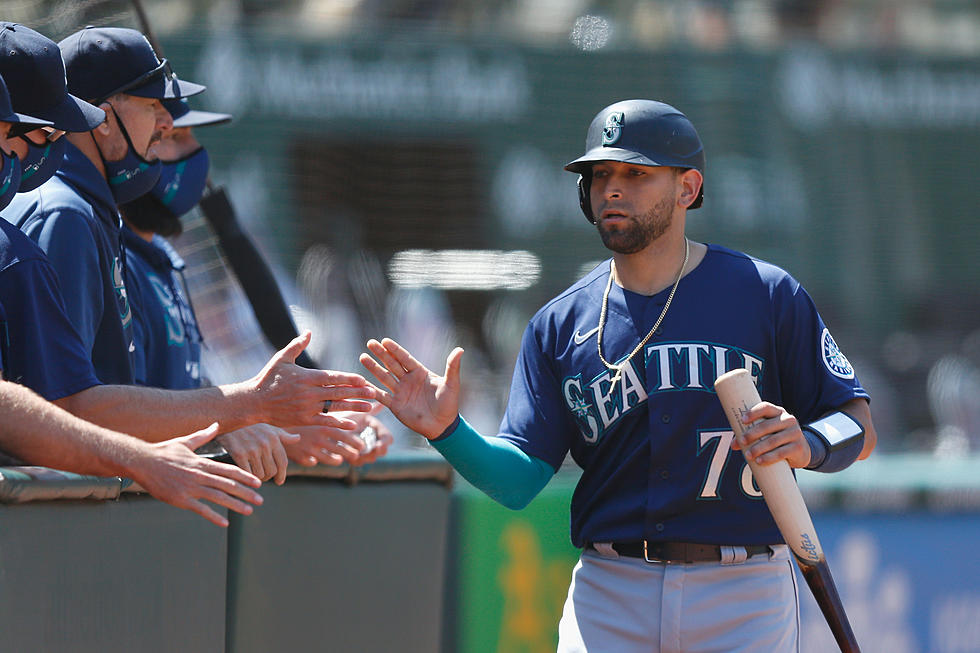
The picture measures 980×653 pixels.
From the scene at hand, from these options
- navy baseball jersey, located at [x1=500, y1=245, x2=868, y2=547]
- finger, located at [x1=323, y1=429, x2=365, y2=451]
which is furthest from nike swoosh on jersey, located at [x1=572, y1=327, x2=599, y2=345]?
finger, located at [x1=323, y1=429, x2=365, y2=451]

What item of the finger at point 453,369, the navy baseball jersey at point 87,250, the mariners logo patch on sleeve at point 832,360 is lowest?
the finger at point 453,369

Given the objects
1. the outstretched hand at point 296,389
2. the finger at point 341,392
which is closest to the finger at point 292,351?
the outstretched hand at point 296,389

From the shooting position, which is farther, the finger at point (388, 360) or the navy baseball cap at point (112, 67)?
the navy baseball cap at point (112, 67)

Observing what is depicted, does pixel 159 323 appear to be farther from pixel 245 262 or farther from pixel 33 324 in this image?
pixel 245 262

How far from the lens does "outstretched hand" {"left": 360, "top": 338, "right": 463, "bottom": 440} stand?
297 cm

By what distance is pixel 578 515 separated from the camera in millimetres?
3125

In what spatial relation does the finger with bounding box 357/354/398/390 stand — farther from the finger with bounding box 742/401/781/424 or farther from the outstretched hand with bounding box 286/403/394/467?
Result: the finger with bounding box 742/401/781/424

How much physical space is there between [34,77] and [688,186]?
157cm

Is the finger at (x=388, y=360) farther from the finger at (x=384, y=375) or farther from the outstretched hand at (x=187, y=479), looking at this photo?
the outstretched hand at (x=187, y=479)

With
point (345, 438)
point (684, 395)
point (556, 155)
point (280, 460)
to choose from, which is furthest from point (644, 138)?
point (556, 155)

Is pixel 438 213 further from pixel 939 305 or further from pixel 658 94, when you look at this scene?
pixel 939 305

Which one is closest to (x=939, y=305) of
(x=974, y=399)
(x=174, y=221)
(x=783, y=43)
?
(x=974, y=399)

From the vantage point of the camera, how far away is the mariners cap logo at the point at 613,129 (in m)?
3.05

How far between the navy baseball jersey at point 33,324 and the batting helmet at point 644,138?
1.22 m
